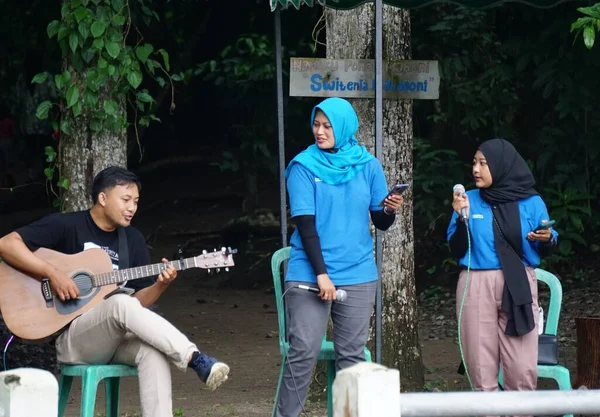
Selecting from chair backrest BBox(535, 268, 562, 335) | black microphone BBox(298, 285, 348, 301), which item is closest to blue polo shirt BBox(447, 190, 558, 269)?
chair backrest BBox(535, 268, 562, 335)

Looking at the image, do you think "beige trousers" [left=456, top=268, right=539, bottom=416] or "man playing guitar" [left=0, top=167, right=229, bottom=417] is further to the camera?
"beige trousers" [left=456, top=268, right=539, bottom=416]

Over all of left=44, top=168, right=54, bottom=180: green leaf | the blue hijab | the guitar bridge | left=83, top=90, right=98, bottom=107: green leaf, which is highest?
left=83, top=90, right=98, bottom=107: green leaf

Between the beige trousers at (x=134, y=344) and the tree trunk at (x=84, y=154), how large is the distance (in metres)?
2.14

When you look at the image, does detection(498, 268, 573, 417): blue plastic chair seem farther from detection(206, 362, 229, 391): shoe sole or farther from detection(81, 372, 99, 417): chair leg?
detection(81, 372, 99, 417): chair leg

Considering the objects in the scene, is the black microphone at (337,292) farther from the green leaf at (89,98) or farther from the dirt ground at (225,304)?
the green leaf at (89,98)

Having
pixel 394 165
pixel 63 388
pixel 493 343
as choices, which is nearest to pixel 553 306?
pixel 493 343

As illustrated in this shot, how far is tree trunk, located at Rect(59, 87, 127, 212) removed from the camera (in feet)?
23.8

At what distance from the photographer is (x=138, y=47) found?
7.45m

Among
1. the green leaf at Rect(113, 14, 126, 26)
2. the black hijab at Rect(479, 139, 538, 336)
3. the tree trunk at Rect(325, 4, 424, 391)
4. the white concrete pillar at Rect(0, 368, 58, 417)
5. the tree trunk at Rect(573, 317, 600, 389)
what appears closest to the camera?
the white concrete pillar at Rect(0, 368, 58, 417)

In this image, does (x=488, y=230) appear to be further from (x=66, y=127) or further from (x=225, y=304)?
(x=225, y=304)

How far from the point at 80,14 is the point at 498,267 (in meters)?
3.31

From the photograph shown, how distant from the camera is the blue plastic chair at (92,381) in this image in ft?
16.7

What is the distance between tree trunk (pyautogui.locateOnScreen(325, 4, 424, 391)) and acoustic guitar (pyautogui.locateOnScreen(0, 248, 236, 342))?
1.70 metres

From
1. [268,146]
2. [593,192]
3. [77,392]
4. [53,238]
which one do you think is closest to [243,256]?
[268,146]
